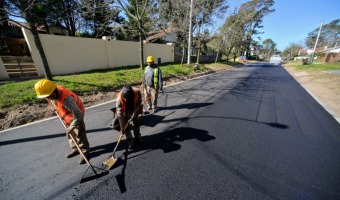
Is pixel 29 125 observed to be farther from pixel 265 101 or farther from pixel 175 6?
pixel 175 6

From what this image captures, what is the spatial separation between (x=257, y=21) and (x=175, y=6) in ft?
122

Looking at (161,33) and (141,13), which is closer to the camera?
(141,13)

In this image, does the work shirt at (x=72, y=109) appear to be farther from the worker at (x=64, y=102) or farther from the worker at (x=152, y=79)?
the worker at (x=152, y=79)

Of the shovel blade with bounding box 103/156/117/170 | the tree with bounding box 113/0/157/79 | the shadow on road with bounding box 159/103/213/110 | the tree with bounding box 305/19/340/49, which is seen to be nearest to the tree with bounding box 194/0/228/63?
the tree with bounding box 113/0/157/79

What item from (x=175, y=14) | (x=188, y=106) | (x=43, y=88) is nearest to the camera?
(x=43, y=88)

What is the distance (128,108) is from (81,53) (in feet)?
33.0

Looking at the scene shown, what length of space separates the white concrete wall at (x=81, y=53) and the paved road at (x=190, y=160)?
6.81 metres

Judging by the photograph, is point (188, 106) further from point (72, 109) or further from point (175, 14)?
point (175, 14)

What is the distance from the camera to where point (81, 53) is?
428 inches

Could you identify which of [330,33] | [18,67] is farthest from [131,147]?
[330,33]

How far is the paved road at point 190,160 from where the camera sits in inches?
88.0

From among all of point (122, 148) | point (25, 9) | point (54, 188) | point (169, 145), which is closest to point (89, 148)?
point (122, 148)

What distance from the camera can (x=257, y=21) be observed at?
41156 mm

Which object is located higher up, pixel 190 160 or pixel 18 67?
pixel 18 67
